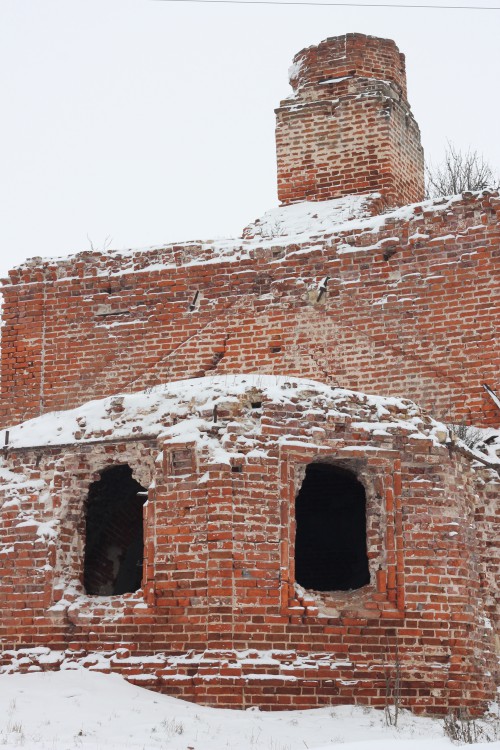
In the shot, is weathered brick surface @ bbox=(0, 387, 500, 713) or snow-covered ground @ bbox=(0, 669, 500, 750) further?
weathered brick surface @ bbox=(0, 387, 500, 713)

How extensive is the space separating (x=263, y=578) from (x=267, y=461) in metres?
1.03

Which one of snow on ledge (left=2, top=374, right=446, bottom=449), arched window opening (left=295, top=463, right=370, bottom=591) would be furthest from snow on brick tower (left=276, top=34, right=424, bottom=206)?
snow on ledge (left=2, top=374, right=446, bottom=449)

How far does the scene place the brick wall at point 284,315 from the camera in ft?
40.9

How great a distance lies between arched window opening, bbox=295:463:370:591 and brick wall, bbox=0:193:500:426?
4.93ft

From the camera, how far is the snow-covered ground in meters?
7.90

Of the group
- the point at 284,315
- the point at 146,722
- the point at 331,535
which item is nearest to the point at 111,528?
the point at 331,535

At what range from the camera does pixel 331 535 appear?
13734 millimetres

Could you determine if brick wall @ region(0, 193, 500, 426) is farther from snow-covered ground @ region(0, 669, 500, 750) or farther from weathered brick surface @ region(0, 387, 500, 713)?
snow-covered ground @ region(0, 669, 500, 750)

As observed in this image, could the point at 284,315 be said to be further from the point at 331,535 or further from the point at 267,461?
the point at 267,461

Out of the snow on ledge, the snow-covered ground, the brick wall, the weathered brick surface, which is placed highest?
the brick wall

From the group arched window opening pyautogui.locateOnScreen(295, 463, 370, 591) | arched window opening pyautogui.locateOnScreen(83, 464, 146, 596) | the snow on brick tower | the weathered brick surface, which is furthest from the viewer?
the snow on brick tower

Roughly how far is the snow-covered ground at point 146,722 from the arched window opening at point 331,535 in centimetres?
417

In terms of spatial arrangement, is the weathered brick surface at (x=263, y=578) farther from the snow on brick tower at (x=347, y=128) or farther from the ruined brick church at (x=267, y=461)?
the snow on brick tower at (x=347, y=128)

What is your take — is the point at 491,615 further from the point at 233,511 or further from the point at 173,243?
the point at 173,243
